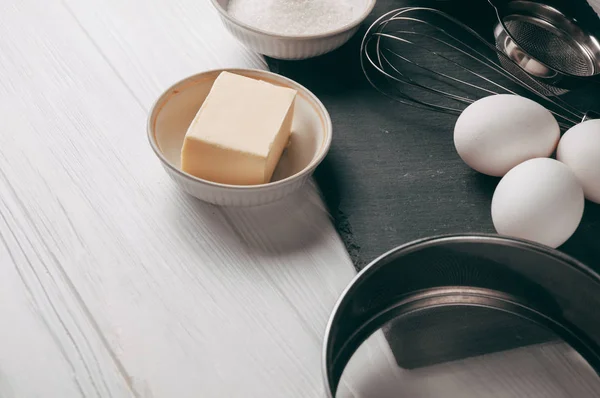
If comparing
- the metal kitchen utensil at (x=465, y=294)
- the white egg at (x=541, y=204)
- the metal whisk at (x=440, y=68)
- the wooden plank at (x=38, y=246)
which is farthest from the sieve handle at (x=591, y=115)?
the wooden plank at (x=38, y=246)

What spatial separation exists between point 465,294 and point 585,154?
0.20 meters

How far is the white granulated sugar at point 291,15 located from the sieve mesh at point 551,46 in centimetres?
23

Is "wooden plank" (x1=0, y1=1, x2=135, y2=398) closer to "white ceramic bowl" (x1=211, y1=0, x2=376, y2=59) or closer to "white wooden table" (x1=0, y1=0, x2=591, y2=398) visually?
"white wooden table" (x1=0, y1=0, x2=591, y2=398)

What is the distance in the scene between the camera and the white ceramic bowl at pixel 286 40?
807 mm

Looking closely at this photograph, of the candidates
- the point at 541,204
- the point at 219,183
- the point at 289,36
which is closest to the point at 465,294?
the point at 541,204

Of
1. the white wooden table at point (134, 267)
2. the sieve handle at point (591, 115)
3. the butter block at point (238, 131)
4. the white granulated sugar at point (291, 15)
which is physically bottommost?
the white wooden table at point (134, 267)

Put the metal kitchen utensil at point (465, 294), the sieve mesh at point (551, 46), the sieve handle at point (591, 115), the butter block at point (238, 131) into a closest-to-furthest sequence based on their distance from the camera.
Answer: the metal kitchen utensil at point (465, 294), the butter block at point (238, 131), the sieve handle at point (591, 115), the sieve mesh at point (551, 46)

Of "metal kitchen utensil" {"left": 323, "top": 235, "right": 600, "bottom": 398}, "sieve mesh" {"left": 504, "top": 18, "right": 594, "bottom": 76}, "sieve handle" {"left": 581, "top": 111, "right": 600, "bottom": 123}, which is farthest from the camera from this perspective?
"sieve mesh" {"left": 504, "top": 18, "right": 594, "bottom": 76}

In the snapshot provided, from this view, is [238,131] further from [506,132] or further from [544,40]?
[544,40]

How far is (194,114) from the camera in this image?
759 millimetres

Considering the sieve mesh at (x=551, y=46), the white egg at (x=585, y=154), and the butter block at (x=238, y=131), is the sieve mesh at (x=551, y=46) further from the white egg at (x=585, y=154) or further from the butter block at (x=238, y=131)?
the butter block at (x=238, y=131)

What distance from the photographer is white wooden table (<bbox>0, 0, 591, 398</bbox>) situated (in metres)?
0.59

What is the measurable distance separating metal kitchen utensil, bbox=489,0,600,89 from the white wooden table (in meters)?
0.34

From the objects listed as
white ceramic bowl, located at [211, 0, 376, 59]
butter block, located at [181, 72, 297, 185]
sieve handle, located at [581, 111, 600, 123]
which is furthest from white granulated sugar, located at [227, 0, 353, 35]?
sieve handle, located at [581, 111, 600, 123]
